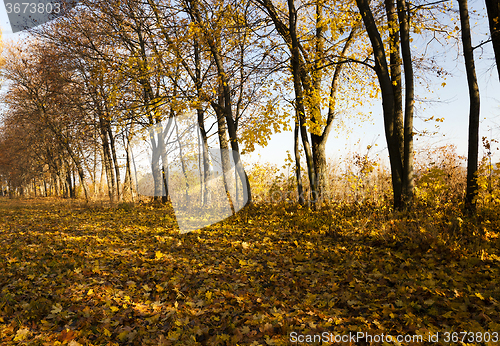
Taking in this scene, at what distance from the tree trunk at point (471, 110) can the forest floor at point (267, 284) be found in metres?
0.59

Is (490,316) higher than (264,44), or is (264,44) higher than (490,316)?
(264,44)

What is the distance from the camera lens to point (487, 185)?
19.4 feet

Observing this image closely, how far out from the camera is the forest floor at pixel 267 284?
3275mm

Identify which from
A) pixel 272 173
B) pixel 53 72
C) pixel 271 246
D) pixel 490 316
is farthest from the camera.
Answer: pixel 53 72

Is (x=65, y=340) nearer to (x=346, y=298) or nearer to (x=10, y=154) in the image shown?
(x=346, y=298)

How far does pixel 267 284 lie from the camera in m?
4.60

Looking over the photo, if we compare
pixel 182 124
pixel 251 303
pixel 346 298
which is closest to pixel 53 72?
pixel 182 124

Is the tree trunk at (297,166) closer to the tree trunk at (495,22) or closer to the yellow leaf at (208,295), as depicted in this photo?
the tree trunk at (495,22)

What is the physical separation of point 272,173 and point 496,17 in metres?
7.51

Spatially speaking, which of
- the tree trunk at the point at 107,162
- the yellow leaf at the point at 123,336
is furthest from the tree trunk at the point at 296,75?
the tree trunk at the point at 107,162

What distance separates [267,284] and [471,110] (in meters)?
5.74

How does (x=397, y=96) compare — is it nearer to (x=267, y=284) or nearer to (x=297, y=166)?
(x=297, y=166)

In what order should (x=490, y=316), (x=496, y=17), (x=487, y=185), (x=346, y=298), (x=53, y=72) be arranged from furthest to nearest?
(x=53, y=72), (x=487, y=185), (x=496, y=17), (x=346, y=298), (x=490, y=316)

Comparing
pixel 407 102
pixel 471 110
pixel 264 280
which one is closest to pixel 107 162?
pixel 264 280
